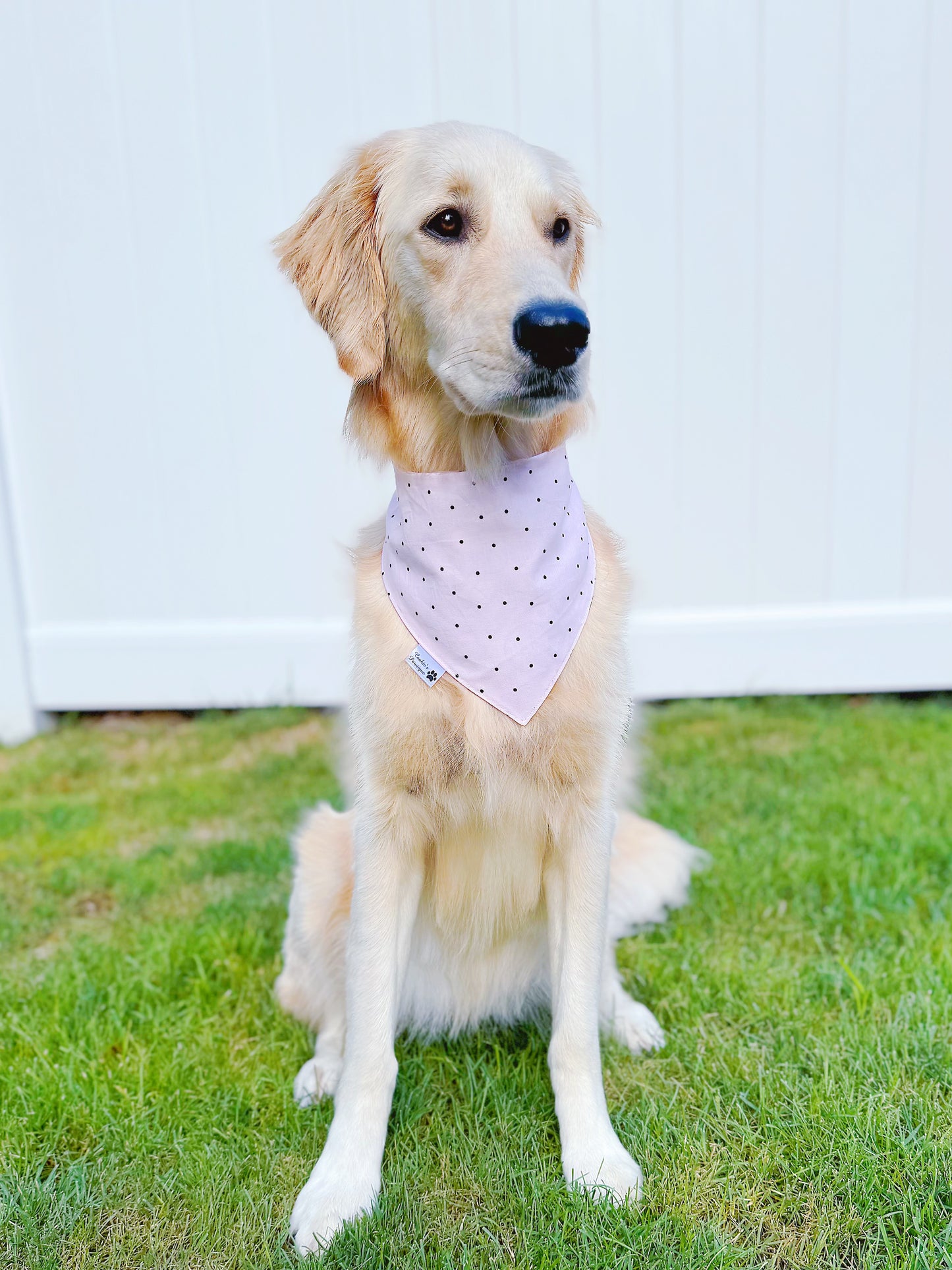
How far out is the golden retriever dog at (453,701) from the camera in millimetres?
1614

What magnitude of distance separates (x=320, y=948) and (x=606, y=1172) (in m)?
0.72

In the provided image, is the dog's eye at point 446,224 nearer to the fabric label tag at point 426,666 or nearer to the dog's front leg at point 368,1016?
the fabric label tag at point 426,666

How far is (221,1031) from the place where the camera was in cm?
211

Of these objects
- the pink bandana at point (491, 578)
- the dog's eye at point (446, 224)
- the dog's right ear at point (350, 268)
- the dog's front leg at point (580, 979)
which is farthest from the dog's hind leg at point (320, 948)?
the dog's eye at point (446, 224)

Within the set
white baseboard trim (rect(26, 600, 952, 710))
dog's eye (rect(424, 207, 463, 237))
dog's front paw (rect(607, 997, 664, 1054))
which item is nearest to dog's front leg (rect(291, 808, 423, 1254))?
dog's front paw (rect(607, 997, 664, 1054))

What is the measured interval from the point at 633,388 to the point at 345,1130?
10.3 feet

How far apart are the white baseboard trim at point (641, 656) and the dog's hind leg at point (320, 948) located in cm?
197

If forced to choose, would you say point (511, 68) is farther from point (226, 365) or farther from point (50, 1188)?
point (50, 1188)

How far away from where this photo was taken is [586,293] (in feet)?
12.9

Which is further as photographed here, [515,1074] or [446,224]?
[515,1074]

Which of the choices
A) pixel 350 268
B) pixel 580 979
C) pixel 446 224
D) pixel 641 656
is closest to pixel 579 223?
pixel 446 224

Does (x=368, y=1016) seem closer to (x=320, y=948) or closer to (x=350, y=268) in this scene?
(x=320, y=948)

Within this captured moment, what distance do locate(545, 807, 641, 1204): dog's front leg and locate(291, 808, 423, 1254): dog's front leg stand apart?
29 centimetres

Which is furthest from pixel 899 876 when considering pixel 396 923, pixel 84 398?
pixel 84 398
